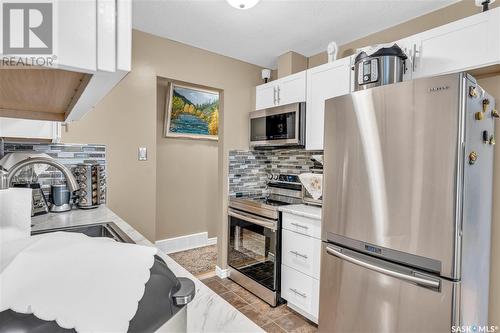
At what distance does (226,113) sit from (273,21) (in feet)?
3.34

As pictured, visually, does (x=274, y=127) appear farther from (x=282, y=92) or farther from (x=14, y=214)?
(x=14, y=214)

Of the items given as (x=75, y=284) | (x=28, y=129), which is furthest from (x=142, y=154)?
(x=75, y=284)

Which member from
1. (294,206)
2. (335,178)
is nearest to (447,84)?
(335,178)

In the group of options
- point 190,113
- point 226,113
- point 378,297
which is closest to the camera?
point 378,297

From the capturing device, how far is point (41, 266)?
33 cm

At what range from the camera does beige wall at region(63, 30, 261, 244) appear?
2129 millimetres

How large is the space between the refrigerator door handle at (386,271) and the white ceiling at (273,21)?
169cm

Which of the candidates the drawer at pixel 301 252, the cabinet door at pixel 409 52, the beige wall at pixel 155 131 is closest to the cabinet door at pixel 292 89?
the beige wall at pixel 155 131

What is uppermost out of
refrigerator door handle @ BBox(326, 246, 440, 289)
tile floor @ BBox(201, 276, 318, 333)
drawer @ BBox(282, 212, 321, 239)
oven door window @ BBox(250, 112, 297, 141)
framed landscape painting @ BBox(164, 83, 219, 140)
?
framed landscape painting @ BBox(164, 83, 219, 140)

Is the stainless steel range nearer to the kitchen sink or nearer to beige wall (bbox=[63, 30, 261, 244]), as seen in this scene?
beige wall (bbox=[63, 30, 261, 244])

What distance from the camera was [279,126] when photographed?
2557 mm

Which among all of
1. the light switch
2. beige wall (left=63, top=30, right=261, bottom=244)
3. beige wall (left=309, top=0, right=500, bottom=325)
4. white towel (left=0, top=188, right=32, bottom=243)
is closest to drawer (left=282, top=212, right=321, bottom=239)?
beige wall (left=63, top=30, right=261, bottom=244)

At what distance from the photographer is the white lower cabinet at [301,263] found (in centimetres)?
200

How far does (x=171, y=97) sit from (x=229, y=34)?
1317mm
